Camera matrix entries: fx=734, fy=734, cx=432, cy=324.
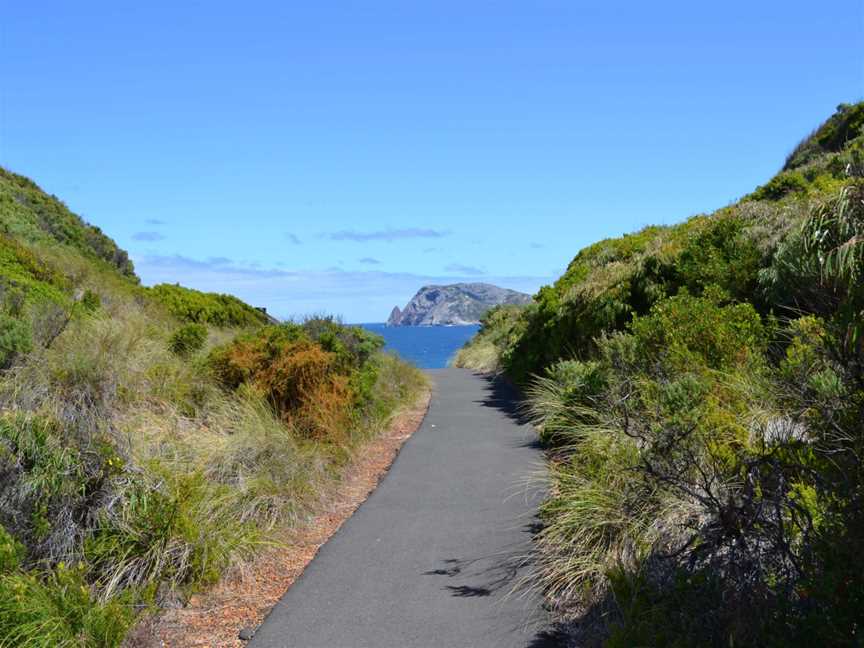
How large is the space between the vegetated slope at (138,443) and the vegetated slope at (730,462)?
3.14m

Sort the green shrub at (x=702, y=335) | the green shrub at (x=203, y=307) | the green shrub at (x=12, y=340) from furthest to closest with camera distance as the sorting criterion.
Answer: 1. the green shrub at (x=203, y=307)
2. the green shrub at (x=702, y=335)
3. the green shrub at (x=12, y=340)

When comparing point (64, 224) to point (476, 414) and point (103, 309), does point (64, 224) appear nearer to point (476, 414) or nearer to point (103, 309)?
point (103, 309)

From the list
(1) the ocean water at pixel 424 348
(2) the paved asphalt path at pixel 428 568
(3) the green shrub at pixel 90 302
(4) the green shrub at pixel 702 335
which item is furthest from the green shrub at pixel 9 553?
(1) the ocean water at pixel 424 348

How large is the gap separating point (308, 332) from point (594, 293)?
20.6 feet

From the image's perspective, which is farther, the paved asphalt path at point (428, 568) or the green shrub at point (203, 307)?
the green shrub at point (203, 307)

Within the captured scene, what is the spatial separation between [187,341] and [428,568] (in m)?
8.33

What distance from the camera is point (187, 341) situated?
44.3 feet

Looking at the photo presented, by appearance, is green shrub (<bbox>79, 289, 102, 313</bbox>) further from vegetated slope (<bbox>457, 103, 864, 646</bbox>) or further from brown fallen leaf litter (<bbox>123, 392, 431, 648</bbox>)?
vegetated slope (<bbox>457, 103, 864, 646</bbox>)

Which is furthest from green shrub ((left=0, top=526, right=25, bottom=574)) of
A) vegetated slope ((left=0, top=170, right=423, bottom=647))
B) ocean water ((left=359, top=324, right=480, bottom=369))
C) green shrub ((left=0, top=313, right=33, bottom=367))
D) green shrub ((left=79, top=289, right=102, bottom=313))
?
ocean water ((left=359, top=324, right=480, bottom=369))

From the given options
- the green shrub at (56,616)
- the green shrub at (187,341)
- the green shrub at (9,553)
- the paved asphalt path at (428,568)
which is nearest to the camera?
the green shrub at (56,616)

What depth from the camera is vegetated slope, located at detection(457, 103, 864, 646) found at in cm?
380

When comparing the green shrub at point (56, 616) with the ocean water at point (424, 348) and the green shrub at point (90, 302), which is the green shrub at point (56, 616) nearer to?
the green shrub at point (90, 302)

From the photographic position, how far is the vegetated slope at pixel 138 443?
567cm

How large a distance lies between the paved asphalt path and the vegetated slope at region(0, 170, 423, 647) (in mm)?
880
